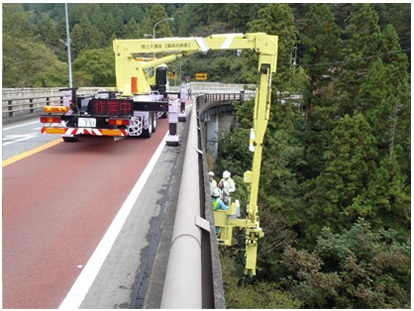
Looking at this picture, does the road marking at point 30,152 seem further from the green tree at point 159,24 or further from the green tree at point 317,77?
the green tree at point 159,24

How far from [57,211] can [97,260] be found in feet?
5.41

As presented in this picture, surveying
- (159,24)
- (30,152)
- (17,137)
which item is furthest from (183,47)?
(159,24)

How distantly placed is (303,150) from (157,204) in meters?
27.7

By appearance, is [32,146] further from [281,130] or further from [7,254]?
[281,130]

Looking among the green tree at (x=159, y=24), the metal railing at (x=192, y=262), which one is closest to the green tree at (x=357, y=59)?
the metal railing at (x=192, y=262)

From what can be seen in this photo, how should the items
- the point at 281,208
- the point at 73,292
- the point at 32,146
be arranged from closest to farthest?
the point at 73,292
the point at 32,146
the point at 281,208

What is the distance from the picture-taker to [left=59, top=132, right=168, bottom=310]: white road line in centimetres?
323

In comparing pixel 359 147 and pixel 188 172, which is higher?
pixel 188 172

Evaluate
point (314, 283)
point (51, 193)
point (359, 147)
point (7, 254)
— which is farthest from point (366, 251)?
point (7, 254)

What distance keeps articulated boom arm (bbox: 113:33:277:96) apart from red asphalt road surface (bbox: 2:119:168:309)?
111 inches

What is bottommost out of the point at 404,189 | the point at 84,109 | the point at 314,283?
the point at 314,283

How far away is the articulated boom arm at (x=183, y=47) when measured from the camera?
924 centimetres

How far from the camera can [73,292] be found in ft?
10.9

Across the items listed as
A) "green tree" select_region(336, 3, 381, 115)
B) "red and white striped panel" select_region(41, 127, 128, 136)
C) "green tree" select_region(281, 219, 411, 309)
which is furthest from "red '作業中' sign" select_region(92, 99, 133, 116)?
"green tree" select_region(336, 3, 381, 115)
